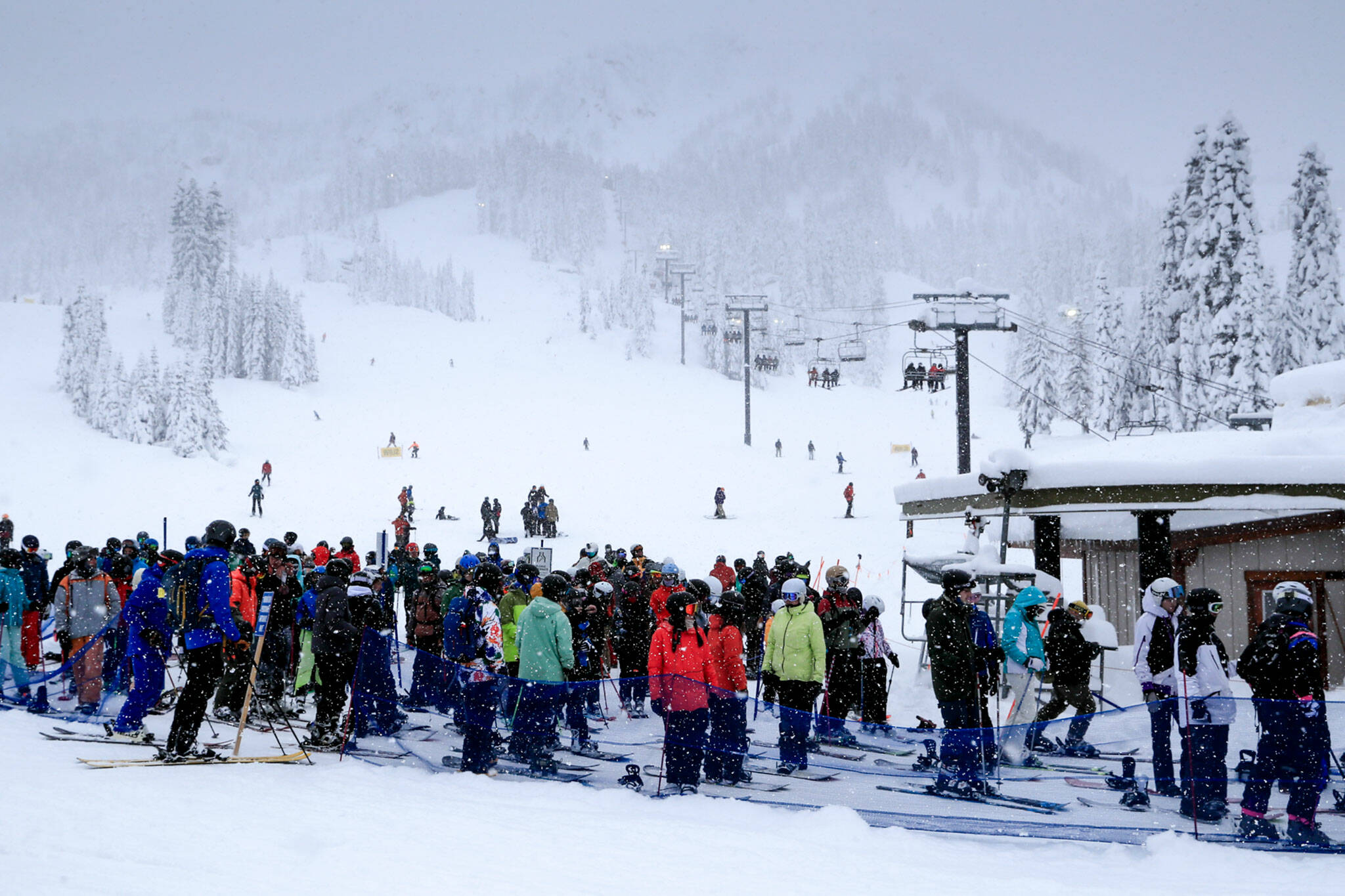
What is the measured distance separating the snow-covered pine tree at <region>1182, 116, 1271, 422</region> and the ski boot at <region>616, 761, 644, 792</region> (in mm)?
34455

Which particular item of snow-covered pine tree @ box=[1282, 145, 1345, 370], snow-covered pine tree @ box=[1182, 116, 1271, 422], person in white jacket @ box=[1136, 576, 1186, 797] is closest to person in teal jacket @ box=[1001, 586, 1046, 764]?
person in white jacket @ box=[1136, 576, 1186, 797]

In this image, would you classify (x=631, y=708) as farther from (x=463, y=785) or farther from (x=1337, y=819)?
(x=1337, y=819)

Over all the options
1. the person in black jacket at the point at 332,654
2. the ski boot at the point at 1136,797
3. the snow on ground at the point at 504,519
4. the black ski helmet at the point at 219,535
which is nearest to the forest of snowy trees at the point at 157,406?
the snow on ground at the point at 504,519

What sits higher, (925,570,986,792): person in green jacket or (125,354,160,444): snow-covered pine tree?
(125,354,160,444): snow-covered pine tree

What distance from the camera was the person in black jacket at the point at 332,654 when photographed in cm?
798

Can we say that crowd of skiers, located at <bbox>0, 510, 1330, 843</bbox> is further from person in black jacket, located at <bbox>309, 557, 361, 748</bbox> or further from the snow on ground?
the snow on ground

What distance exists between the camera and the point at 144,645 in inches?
304

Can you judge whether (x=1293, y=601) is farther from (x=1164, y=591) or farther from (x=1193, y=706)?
(x=1164, y=591)

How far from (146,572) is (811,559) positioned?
2210cm

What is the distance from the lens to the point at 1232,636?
1328cm

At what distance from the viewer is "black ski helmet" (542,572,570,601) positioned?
843 cm

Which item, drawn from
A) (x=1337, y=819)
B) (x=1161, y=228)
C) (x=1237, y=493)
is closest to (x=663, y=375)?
(x=1161, y=228)

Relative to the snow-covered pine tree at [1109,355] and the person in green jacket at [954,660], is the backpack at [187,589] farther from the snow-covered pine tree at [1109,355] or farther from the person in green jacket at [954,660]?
the snow-covered pine tree at [1109,355]

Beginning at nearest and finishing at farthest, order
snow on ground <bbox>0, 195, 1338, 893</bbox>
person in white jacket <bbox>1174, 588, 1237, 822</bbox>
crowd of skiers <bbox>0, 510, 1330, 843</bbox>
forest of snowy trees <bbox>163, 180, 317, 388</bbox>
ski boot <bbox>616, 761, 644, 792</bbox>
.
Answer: snow on ground <bbox>0, 195, 1338, 893</bbox> < person in white jacket <bbox>1174, 588, 1237, 822</bbox> < crowd of skiers <bbox>0, 510, 1330, 843</bbox> < ski boot <bbox>616, 761, 644, 792</bbox> < forest of snowy trees <bbox>163, 180, 317, 388</bbox>
